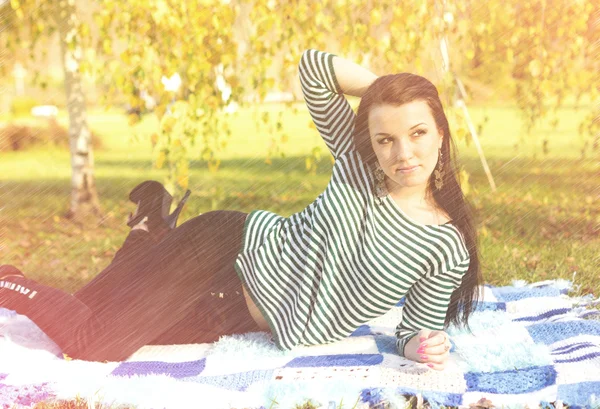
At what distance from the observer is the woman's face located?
1.70 m

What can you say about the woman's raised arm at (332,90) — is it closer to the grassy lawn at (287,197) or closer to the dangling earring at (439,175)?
the dangling earring at (439,175)

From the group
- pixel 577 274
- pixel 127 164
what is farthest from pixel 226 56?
pixel 127 164

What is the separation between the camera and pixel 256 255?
1.92 m

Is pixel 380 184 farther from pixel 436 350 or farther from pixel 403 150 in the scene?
pixel 436 350

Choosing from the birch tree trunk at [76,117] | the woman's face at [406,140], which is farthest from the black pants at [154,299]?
the birch tree trunk at [76,117]

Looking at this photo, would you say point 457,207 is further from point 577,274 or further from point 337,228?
point 577,274

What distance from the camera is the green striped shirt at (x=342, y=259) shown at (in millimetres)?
1781

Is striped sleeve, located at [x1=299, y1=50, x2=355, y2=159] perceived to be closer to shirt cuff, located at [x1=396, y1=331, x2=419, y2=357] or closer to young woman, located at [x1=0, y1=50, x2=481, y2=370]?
young woman, located at [x1=0, y1=50, x2=481, y2=370]

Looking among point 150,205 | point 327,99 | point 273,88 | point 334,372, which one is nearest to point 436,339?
point 334,372

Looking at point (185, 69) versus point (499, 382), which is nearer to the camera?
point (499, 382)

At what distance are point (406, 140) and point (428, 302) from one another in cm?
42

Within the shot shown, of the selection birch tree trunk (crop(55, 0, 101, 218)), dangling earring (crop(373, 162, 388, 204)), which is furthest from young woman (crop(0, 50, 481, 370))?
birch tree trunk (crop(55, 0, 101, 218))

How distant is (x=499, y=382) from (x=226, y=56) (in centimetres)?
180

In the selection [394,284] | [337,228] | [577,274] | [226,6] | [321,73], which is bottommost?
[577,274]
